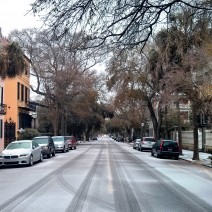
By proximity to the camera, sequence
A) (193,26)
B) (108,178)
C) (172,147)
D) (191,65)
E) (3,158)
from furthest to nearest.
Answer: (172,147) < (191,65) < (3,158) < (108,178) < (193,26)

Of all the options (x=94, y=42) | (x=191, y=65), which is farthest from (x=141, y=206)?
(x=191, y=65)

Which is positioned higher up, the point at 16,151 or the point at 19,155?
the point at 16,151

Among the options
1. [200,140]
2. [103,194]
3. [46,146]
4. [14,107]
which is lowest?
[103,194]

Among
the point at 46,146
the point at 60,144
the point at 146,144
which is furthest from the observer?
the point at 146,144

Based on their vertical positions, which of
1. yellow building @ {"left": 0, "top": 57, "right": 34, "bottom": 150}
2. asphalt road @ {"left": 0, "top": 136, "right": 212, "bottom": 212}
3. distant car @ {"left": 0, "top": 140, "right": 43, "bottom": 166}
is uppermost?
yellow building @ {"left": 0, "top": 57, "right": 34, "bottom": 150}

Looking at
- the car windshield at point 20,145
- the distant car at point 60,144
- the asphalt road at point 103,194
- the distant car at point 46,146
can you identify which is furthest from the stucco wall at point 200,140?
the asphalt road at point 103,194

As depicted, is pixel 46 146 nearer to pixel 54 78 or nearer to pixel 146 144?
pixel 146 144

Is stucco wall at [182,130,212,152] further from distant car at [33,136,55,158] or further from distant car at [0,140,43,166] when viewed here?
distant car at [0,140,43,166]

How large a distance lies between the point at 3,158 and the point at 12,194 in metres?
11.5

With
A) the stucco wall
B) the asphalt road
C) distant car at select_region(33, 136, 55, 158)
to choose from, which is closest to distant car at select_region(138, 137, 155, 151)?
the stucco wall

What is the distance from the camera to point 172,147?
34.8 metres

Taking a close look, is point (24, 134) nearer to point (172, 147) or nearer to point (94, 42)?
point (172, 147)

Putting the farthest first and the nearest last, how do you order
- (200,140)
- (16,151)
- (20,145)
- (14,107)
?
(14,107)
(200,140)
(20,145)
(16,151)

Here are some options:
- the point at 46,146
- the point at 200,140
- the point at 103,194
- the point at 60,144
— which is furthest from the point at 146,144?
the point at 103,194
